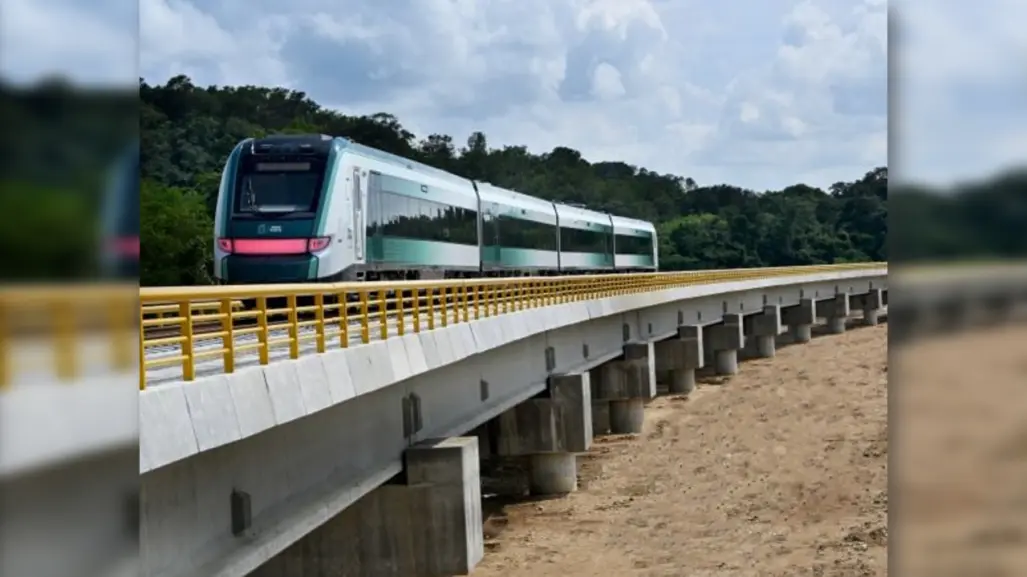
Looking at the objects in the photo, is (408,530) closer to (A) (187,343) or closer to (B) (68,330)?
(A) (187,343)

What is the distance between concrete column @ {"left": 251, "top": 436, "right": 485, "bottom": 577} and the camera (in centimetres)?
1295

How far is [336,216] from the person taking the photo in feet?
59.9

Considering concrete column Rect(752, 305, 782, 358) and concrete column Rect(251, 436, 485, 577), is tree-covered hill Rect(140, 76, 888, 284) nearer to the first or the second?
concrete column Rect(752, 305, 782, 358)

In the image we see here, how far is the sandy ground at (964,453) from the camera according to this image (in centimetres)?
174

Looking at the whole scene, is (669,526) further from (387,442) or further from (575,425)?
(387,442)

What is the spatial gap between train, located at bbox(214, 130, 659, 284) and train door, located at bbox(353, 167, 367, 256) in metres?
0.02

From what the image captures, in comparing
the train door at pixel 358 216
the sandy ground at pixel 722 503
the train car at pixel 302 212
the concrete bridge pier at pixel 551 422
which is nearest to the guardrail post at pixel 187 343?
the train car at pixel 302 212

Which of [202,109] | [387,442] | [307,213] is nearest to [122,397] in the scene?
[387,442]

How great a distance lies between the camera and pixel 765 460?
84.7 feet

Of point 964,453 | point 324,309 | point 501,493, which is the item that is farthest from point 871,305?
point 964,453

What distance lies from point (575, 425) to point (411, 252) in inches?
190

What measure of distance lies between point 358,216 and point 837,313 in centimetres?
5024

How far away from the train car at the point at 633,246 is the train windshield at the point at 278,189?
27904 millimetres

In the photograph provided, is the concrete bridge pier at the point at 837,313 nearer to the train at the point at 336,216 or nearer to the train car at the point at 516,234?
the train car at the point at 516,234
